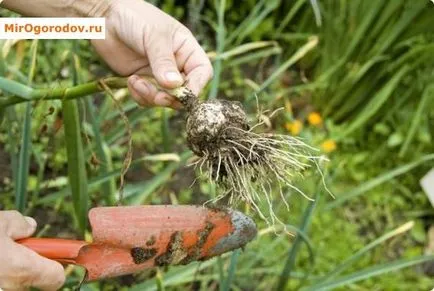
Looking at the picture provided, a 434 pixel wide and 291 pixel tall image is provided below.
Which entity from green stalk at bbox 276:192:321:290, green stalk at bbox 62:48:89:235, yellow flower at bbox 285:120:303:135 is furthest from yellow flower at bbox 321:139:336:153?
green stalk at bbox 62:48:89:235

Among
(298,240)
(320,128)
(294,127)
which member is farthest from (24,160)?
(320,128)

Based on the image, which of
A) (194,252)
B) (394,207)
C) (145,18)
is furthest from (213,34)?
(194,252)

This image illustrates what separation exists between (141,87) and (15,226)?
0.26 meters

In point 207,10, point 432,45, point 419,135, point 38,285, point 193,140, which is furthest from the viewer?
point 207,10

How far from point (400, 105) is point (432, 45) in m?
0.25

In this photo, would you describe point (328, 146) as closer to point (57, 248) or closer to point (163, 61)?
point (163, 61)

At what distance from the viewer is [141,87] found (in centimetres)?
115

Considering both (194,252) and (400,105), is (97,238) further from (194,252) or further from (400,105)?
(400,105)

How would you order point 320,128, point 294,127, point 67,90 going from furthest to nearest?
point 320,128 < point 294,127 < point 67,90

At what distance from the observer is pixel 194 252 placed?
1.10 m

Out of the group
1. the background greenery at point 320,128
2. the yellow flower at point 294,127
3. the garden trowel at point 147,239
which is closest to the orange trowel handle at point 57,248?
the garden trowel at point 147,239

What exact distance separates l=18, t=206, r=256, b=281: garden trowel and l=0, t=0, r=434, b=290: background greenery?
42 cm

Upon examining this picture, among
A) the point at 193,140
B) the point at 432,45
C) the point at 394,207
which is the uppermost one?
the point at 432,45

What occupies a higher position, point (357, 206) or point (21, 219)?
point (21, 219)
